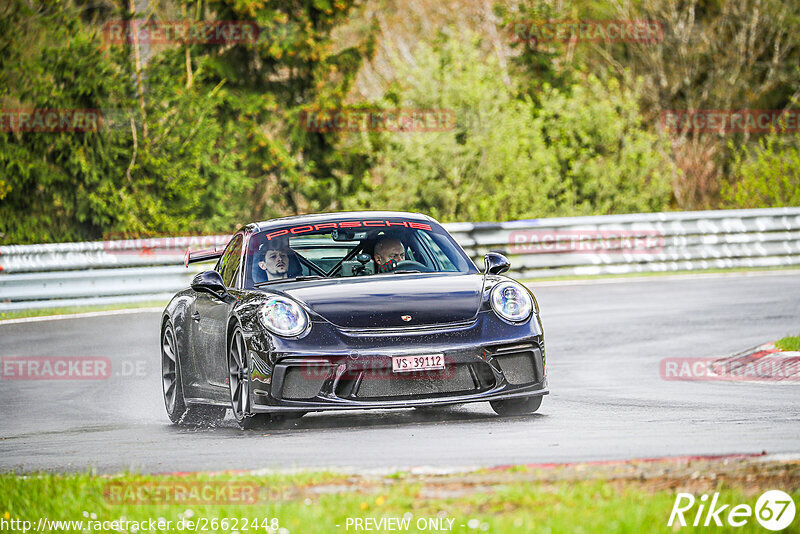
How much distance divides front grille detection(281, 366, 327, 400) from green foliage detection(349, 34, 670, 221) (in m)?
20.0

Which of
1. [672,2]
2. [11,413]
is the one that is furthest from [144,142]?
[672,2]

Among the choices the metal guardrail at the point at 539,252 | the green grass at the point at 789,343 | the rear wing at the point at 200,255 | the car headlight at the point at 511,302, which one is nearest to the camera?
the car headlight at the point at 511,302

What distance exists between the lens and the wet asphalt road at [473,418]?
7961 mm

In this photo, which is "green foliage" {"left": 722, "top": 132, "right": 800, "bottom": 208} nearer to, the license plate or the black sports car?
the black sports car

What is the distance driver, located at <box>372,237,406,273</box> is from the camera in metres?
10.4

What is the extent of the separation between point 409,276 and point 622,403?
76.7 inches

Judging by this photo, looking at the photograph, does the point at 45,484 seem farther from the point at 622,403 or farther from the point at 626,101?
the point at 626,101

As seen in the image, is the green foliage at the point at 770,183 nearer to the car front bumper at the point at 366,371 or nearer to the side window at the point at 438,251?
the side window at the point at 438,251

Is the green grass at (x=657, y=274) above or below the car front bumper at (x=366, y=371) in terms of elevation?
below

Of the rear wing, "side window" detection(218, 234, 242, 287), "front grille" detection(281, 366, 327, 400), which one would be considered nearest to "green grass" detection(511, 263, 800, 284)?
the rear wing

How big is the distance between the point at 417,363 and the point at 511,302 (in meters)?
0.91

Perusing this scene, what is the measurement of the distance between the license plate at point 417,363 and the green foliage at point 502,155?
19.9 m

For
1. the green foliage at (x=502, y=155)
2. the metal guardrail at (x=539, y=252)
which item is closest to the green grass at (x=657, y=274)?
the metal guardrail at (x=539, y=252)

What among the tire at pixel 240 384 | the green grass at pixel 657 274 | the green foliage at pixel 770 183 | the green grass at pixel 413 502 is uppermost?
the green grass at pixel 413 502
